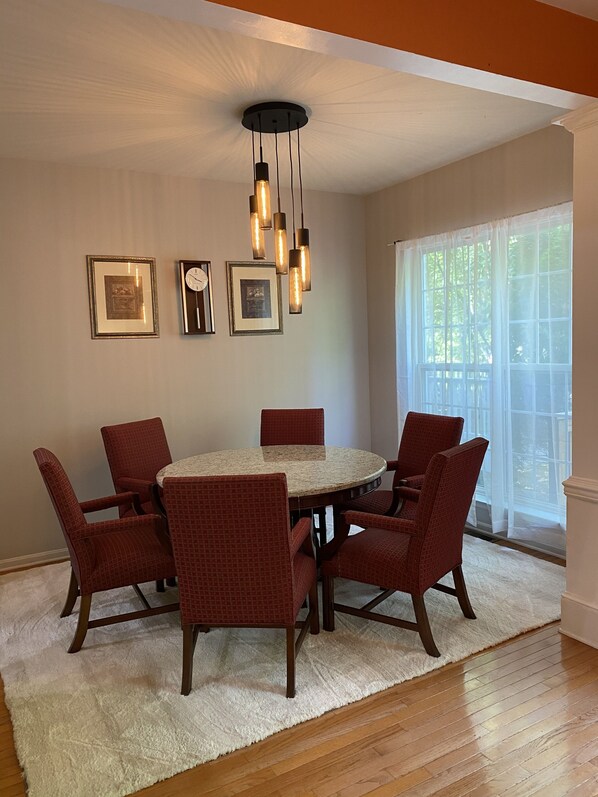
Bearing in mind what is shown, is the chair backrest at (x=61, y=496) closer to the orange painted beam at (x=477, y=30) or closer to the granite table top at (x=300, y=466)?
the granite table top at (x=300, y=466)

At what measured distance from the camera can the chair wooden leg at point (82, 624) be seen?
8.78 ft

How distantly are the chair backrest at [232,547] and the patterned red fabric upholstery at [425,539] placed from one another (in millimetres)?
485

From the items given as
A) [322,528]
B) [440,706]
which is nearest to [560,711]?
[440,706]

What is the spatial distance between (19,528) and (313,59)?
332 centimetres

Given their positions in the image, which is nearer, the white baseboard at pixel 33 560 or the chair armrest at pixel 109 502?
the chair armrest at pixel 109 502

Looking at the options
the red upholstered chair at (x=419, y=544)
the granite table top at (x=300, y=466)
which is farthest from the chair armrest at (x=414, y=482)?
the red upholstered chair at (x=419, y=544)

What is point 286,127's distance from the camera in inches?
125

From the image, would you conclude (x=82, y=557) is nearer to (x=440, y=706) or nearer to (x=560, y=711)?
(x=440, y=706)

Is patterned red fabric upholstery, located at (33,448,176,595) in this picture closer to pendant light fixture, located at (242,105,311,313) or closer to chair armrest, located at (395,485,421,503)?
chair armrest, located at (395,485,421,503)

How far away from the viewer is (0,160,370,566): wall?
3840 mm

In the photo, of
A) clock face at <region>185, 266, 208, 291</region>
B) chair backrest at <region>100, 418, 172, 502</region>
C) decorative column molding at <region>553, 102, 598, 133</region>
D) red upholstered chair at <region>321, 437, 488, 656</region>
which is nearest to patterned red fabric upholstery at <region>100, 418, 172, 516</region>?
chair backrest at <region>100, 418, 172, 502</region>

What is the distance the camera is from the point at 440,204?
14.2ft

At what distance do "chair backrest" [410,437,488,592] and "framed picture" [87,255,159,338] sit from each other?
255cm

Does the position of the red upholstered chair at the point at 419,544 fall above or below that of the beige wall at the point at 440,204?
below
